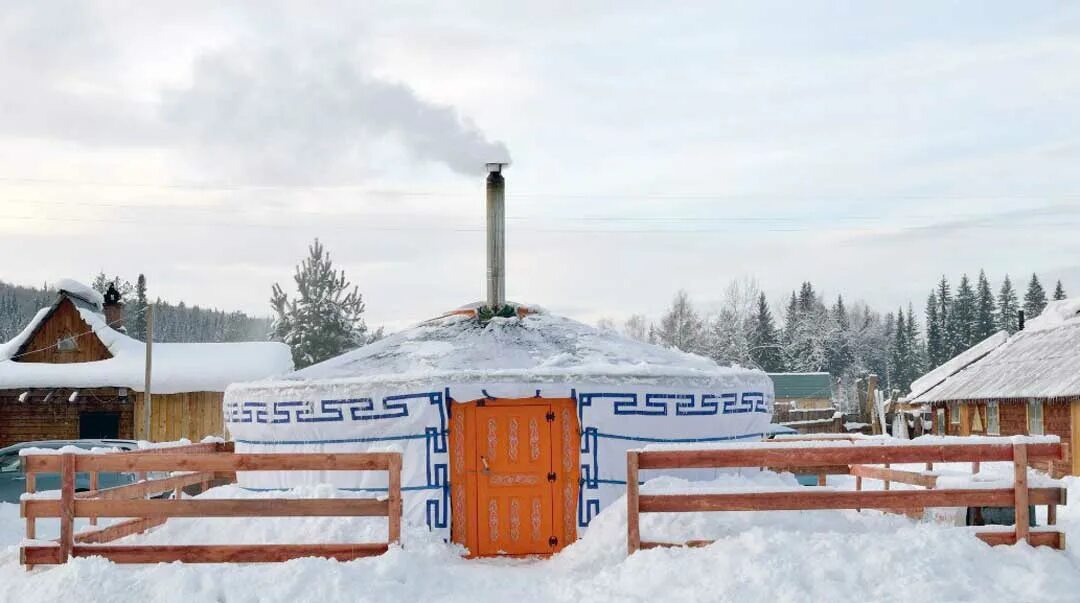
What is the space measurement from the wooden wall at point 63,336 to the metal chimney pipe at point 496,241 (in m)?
18.2

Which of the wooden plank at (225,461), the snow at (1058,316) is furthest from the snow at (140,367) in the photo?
the snow at (1058,316)

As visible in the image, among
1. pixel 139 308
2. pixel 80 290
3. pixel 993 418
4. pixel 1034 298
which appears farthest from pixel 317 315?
pixel 1034 298

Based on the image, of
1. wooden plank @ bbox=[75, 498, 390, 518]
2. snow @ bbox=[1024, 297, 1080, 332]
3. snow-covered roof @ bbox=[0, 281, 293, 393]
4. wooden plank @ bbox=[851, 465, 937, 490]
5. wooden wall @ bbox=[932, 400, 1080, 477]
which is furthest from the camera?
snow-covered roof @ bbox=[0, 281, 293, 393]

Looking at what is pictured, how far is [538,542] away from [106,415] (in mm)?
18953

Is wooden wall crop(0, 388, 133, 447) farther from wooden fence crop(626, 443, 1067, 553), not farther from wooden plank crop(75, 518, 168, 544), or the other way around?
wooden fence crop(626, 443, 1067, 553)

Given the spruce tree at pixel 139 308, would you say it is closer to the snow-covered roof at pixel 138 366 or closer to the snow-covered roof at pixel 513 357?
the snow-covered roof at pixel 138 366

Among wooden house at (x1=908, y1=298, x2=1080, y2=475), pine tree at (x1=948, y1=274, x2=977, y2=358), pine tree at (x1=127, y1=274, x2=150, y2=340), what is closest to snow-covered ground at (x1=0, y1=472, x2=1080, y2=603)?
wooden house at (x1=908, y1=298, x2=1080, y2=475)

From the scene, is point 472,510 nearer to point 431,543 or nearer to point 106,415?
point 431,543

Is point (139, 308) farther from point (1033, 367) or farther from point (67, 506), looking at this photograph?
point (67, 506)

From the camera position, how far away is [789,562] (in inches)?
265

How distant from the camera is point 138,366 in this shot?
81.6 feet

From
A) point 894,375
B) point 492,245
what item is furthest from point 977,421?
point 894,375

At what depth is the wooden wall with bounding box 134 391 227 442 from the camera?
2453cm

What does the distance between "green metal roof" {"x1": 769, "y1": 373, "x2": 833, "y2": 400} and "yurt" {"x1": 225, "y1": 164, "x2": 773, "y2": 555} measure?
36.4m
